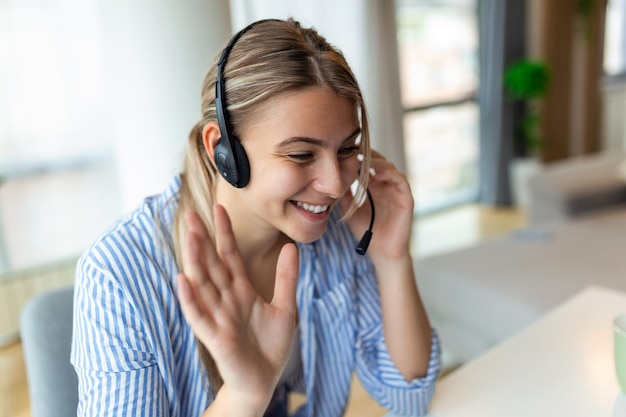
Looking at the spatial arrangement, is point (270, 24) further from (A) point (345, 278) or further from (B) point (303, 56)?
(A) point (345, 278)

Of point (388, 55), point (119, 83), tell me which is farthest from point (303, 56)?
point (388, 55)

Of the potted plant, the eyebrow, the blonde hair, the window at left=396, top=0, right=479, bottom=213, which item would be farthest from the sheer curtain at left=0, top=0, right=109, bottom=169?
the potted plant

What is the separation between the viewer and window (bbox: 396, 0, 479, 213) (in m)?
4.09

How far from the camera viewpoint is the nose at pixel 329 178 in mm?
842

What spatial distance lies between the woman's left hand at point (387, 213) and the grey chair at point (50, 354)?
500 millimetres

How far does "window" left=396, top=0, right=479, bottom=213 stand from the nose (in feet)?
10.8

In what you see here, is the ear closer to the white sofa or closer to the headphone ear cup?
the headphone ear cup

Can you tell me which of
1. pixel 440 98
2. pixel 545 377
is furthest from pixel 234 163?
pixel 440 98

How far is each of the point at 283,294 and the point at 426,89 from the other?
3700 millimetres

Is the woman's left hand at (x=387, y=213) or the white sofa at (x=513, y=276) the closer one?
the woman's left hand at (x=387, y=213)

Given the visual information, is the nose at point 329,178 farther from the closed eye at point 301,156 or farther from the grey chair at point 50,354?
the grey chair at point 50,354

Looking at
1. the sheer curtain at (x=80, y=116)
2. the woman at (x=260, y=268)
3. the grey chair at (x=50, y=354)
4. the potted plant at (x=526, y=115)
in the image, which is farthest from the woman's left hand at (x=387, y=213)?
the potted plant at (x=526, y=115)

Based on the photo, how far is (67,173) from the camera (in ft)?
8.45

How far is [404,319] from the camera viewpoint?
1.01 m
